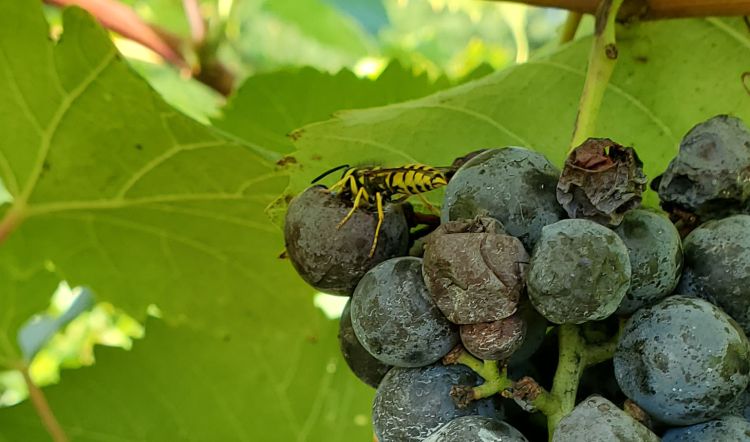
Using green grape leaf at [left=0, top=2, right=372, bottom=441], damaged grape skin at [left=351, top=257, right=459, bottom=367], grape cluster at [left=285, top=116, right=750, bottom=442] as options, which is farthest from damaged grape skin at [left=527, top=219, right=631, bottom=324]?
green grape leaf at [left=0, top=2, right=372, bottom=441]

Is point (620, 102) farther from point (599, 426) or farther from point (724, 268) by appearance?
point (599, 426)

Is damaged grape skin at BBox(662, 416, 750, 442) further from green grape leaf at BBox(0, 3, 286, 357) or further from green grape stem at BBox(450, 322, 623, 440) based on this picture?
green grape leaf at BBox(0, 3, 286, 357)

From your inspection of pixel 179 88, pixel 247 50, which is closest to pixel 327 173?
pixel 179 88

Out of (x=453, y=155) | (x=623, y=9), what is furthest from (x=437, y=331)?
(x=623, y=9)

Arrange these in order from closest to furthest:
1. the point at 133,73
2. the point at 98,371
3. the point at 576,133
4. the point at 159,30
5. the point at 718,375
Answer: the point at 718,375
the point at 576,133
the point at 133,73
the point at 98,371
the point at 159,30

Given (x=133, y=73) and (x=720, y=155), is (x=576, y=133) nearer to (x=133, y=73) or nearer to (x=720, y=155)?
(x=720, y=155)

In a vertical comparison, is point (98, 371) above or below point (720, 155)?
below
